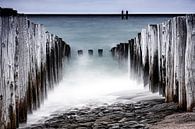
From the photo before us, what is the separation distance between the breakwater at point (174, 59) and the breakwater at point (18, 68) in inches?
72.7

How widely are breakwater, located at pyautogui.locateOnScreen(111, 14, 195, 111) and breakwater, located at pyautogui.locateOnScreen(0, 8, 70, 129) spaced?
6.06 feet

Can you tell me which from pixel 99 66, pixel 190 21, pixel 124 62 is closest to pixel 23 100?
pixel 190 21

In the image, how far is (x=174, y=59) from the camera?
541cm

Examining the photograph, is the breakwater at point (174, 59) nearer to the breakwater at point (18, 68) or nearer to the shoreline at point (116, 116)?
the shoreline at point (116, 116)

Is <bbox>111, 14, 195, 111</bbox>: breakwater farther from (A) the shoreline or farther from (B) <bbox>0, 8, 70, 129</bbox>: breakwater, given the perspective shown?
(B) <bbox>0, 8, 70, 129</bbox>: breakwater

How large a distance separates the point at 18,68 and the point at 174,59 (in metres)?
1.93

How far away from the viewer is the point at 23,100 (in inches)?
205

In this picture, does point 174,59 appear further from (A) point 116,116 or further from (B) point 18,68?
(B) point 18,68

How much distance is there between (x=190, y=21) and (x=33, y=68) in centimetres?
257

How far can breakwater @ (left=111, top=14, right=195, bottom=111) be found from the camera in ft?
15.8

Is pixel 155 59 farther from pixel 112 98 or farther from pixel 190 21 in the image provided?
pixel 190 21

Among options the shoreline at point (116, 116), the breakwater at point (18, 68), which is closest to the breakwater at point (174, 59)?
the shoreline at point (116, 116)

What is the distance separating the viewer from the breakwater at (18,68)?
4.25 m

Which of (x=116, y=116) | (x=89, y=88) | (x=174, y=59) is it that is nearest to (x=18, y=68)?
(x=116, y=116)
